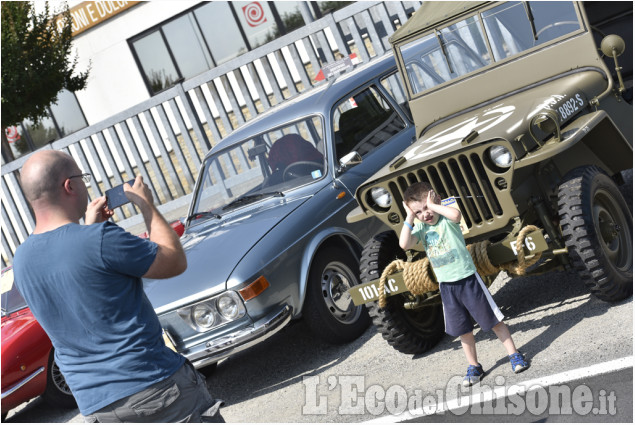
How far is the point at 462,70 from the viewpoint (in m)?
6.91

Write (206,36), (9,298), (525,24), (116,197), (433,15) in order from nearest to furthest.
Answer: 1. (116,197)
2. (525,24)
3. (433,15)
4. (9,298)
5. (206,36)

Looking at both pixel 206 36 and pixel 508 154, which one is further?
pixel 206 36

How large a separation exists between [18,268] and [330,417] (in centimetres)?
256

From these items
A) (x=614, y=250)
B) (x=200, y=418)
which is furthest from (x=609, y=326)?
(x=200, y=418)

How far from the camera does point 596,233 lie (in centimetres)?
531

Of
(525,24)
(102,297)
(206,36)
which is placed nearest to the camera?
(102,297)

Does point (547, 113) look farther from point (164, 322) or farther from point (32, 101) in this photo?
point (32, 101)

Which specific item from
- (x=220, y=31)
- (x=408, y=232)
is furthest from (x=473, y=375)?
(x=220, y=31)

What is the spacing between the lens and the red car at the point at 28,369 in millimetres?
7527

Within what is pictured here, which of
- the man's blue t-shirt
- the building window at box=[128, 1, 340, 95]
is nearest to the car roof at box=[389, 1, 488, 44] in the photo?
the man's blue t-shirt

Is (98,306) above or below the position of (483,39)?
below

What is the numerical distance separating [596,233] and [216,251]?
2775 millimetres

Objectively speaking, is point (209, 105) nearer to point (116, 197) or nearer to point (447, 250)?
point (447, 250)

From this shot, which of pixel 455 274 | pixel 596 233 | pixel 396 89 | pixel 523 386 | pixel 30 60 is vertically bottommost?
pixel 523 386
